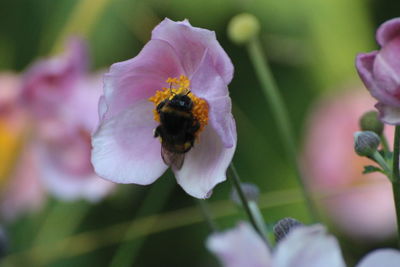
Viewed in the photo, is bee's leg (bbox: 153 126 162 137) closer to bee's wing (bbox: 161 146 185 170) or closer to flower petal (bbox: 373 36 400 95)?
bee's wing (bbox: 161 146 185 170)

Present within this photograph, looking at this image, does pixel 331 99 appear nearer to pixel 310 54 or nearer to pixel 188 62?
pixel 310 54

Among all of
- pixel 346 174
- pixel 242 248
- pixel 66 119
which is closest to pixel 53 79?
pixel 66 119

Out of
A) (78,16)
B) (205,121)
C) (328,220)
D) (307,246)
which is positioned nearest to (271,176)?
(328,220)

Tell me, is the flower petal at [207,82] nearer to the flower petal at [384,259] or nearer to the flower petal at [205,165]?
the flower petal at [205,165]

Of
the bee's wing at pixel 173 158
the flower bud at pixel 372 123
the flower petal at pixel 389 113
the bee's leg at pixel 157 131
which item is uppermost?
the flower petal at pixel 389 113

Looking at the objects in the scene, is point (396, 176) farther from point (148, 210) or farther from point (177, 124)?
point (148, 210)

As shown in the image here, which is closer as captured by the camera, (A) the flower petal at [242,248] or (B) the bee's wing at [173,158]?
(A) the flower petal at [242,248]

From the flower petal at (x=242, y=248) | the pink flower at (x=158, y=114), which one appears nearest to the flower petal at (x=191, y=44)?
the pink flower at (x=158, y=114)
